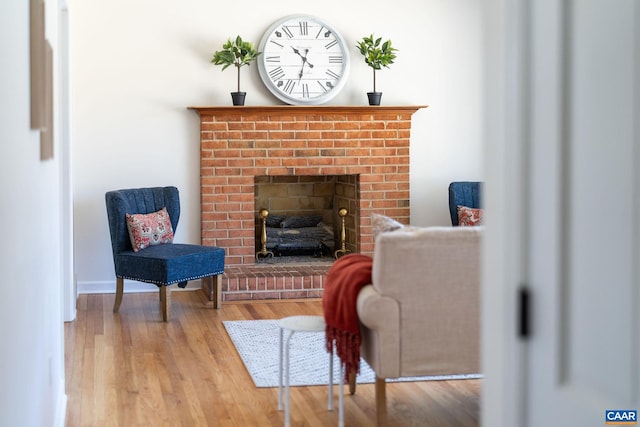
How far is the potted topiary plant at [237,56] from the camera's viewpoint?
7.07 metres

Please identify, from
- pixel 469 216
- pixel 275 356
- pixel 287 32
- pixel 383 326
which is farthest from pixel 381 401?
pixel 287 32

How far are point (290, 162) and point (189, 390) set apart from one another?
312 centimetres

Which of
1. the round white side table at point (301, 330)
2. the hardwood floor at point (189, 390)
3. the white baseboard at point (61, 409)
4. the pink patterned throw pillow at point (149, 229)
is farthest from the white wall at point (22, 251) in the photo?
the pink patterned throw pillow at point (149, 229)

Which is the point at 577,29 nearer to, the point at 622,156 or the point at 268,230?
the point at 622,156

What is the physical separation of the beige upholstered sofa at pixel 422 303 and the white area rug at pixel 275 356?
0.50m

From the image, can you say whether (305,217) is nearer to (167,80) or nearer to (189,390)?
(167,80)

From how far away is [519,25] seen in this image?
1493 millimetres

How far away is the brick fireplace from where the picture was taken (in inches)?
284

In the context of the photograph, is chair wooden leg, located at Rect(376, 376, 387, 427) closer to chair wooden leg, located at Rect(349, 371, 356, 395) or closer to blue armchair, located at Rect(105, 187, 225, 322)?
chair wooden leg, located at Rect(349, 371, 356, 395)

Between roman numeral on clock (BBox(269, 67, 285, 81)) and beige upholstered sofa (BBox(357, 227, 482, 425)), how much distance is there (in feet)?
12.1

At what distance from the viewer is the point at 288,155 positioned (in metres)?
7.36

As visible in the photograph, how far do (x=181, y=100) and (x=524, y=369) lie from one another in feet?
19.9
